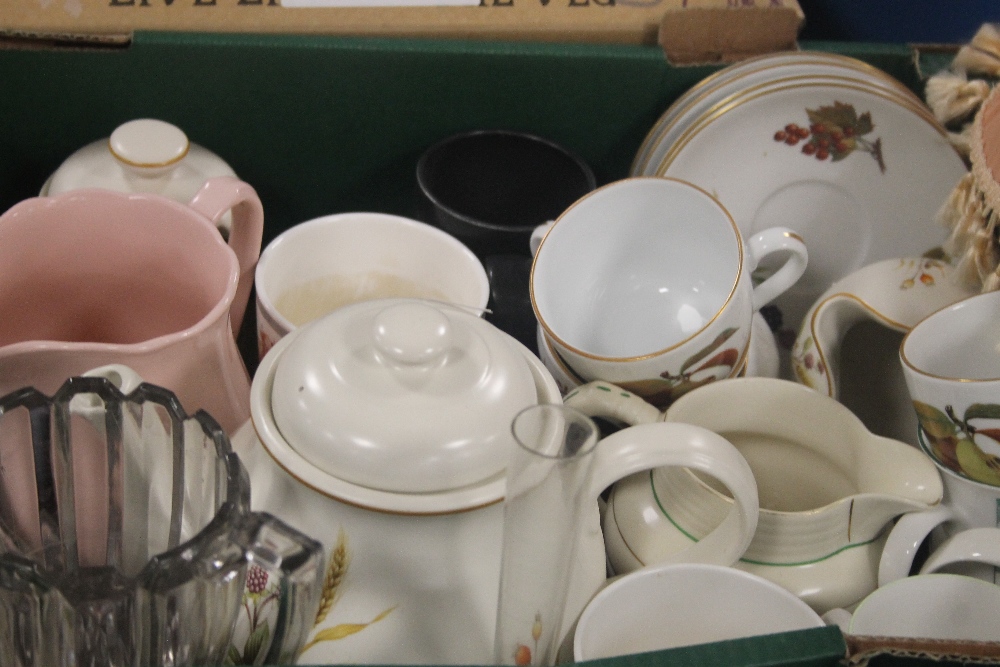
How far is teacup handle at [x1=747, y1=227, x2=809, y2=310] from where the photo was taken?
560mm

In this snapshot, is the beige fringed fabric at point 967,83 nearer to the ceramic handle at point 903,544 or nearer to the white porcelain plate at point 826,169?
the white porcelain plate at point 826,169

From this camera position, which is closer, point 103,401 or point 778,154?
point 103,401

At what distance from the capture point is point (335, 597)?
398 millimetres

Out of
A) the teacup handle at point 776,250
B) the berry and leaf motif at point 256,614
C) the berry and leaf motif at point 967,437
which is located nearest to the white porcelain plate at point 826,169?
the teacup handle at point 776,250

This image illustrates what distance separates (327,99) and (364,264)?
158 millimetres

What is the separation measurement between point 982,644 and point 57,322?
48 cm

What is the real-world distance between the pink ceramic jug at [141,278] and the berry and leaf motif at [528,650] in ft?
0.67

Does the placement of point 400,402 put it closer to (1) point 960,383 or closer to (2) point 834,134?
(1) point 960,383

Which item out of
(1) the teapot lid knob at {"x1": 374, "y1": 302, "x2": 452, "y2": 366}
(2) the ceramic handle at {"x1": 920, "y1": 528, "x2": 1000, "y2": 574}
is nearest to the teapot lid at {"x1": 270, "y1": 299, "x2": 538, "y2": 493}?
(1) the teapot lid knob at {"x1": 374, "y1": 302, "x2": 452, "y2": 366}

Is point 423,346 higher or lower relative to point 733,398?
higher

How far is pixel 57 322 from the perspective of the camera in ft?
1.75

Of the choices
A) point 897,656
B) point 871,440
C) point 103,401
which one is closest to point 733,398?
point 871,440

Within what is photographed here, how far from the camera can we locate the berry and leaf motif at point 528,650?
1.27 feet

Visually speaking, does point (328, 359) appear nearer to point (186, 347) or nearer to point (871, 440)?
point (186, 347)
